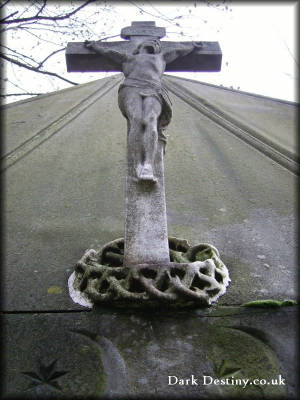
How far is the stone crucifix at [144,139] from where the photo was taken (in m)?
3.03

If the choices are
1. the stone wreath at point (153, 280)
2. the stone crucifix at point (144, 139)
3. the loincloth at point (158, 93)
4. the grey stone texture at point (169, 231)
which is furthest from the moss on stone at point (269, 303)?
the loincloth at point (158, 93)

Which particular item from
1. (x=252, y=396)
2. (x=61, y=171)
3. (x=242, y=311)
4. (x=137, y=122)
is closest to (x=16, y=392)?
(x=252, y=396)

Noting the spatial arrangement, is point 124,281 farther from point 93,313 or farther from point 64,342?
point 64,342

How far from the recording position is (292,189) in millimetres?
4758

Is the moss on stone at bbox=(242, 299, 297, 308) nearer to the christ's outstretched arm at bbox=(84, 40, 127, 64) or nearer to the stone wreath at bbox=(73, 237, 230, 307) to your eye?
the stone wreath at bbox=(73, 237, 230, 307)

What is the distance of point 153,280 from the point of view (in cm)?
283

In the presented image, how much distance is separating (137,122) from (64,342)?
1573 mm

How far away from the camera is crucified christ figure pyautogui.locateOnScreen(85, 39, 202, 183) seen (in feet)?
10.1

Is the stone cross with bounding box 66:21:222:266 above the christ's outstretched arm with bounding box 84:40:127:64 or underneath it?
underneath

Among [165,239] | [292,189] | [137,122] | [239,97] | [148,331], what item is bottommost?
[148,331]

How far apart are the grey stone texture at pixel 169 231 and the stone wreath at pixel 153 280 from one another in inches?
4.1

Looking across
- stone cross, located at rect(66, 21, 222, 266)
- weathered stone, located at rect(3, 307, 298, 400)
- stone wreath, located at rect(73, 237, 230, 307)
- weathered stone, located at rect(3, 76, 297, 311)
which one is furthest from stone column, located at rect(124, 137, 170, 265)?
weathered stone, located at rect(3, 76, 297, 311)

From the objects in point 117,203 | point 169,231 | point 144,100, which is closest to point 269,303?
point 169,231

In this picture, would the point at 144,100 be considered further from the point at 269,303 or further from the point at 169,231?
the point at 269,303
